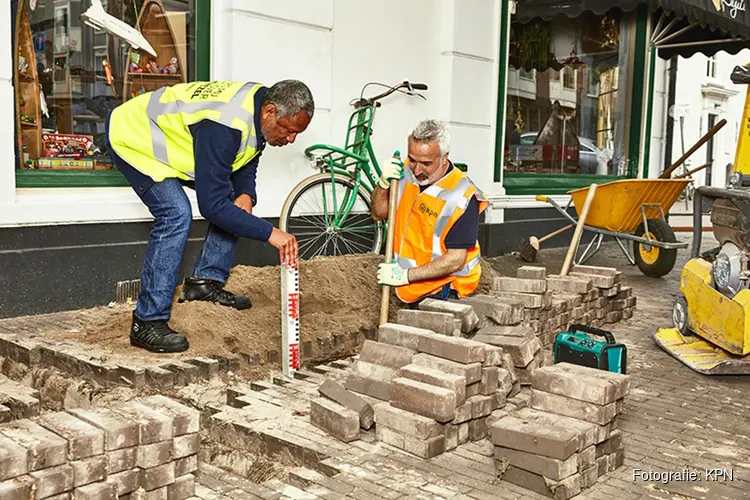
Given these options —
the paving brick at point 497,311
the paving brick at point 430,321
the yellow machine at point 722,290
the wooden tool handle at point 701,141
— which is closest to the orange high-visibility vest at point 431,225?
the paving brick at point 497,311

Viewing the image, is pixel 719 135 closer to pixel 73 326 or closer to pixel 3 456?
pixel 73 326

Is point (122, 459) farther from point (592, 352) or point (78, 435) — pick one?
point (592, 352)

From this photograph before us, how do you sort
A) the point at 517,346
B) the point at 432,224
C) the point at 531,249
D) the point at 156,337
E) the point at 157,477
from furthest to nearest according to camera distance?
1. the point at 531,249
2. the point at 432,224
3. the point at 156,337
4. the point at 517,346
5. the point at 157,477

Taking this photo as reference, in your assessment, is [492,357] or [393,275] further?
[393,275]

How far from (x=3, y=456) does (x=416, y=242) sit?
312 cm

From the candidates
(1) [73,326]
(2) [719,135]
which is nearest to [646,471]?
(1) [73,326]

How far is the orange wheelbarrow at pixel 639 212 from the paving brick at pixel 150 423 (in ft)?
19.1

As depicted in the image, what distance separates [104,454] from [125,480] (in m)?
0.14

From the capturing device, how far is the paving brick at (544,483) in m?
3.06

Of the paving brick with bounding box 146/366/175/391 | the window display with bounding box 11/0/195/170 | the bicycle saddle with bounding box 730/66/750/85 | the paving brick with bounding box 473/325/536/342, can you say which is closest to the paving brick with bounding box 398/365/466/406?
the paving brick with bounding box 473/325/536/342

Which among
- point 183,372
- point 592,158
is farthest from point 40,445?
point 592,158

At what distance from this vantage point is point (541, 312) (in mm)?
5340

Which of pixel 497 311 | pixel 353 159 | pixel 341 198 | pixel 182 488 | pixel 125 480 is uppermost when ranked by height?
pixel 353 159

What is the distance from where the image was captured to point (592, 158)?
11594 millimetres
